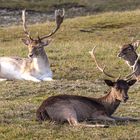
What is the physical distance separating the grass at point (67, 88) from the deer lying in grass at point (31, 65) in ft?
1.83

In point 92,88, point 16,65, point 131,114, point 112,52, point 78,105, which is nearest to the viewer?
point 78,105

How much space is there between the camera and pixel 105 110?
12.0 metres

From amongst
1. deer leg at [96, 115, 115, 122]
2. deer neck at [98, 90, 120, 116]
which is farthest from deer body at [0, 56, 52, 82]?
deer leg at [96, 115, 115, 122]

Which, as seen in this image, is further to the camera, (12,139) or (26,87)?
(26,87)

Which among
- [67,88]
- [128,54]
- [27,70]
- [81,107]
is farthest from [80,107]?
[128,54]

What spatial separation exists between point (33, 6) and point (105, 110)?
177 feet

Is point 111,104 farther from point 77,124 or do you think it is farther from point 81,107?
point 77,124

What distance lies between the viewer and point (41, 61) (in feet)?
61.4

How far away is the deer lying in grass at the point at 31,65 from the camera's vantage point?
1827cm

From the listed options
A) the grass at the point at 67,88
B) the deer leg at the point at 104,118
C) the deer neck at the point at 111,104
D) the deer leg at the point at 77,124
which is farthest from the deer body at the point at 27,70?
the deer leg at the point at 77,124

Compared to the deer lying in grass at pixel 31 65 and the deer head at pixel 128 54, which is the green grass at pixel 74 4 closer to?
the deer head at pixel 128 54

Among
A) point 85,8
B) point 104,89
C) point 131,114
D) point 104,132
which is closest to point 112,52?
point 104,89

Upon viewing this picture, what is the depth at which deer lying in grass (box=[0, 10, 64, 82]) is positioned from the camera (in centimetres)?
1827

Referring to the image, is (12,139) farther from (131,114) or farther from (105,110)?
(131,114)
